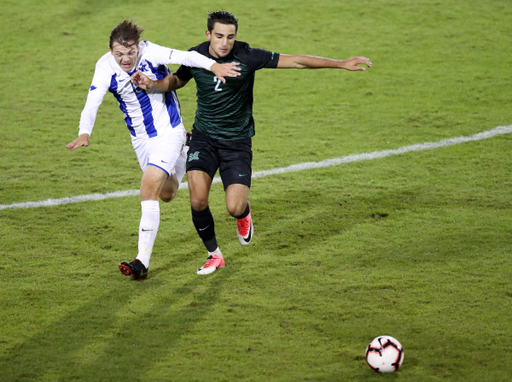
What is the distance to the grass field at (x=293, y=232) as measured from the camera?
13.3 feet

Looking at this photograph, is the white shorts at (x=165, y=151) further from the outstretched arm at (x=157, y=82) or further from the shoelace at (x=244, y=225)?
the shoelace at (x=244, y=225)

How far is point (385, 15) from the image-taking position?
13.0 metres

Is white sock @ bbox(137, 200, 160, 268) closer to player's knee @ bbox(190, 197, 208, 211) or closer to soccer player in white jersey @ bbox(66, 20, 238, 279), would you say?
Answer: soccer player in white jersey @ bbox(66, 20, 238, 279)

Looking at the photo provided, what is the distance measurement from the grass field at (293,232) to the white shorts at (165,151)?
729 millimetres

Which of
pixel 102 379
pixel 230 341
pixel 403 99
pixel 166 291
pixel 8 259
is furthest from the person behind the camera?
pixel 403 99

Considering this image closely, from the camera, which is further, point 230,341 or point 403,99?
point 403,99

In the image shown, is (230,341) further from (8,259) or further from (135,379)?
(8,259)

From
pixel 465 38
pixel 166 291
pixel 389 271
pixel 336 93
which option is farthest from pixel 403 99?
pixel 166 291

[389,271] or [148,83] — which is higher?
[148,83]

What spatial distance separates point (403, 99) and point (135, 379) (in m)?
6.95

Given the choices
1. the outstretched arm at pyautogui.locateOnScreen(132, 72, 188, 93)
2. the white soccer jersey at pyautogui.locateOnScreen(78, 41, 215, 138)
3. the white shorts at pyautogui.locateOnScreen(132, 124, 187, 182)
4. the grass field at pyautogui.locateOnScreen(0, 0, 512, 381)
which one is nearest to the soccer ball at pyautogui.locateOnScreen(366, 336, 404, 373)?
the grass field at pyautogui.locateOnScreen(0, 0, 512, 381)

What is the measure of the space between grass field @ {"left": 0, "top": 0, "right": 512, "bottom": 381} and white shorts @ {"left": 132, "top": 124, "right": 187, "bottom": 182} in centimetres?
73

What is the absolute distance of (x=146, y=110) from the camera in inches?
219

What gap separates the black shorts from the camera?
5418 millimetres
